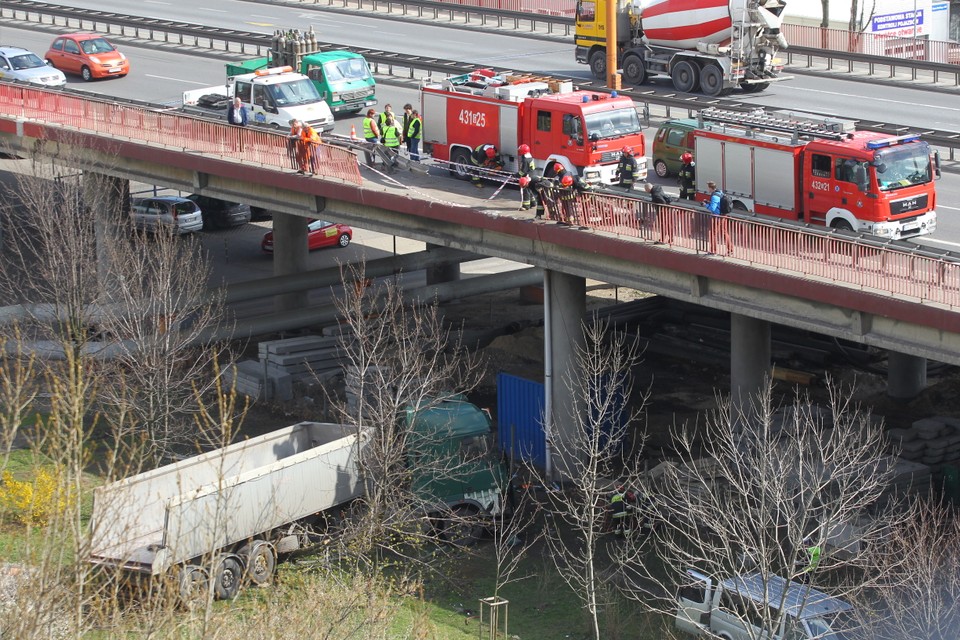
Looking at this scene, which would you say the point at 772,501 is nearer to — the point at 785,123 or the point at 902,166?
the point at 902,166

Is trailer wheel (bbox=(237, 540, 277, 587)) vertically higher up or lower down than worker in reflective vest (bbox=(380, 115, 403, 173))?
lower down

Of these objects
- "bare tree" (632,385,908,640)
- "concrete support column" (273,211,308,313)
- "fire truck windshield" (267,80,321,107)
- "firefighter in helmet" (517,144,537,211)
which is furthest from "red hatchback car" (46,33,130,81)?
"bare tree" (632,385,908,640)

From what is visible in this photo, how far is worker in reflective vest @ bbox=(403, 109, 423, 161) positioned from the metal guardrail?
7860 mm

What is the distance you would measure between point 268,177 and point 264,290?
6294mm

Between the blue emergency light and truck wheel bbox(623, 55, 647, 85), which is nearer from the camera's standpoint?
the blue emergency light

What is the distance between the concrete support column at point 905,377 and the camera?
33094 millimetres

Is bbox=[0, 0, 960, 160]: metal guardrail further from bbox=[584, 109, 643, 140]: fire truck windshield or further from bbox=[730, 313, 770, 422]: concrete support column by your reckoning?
bbox=[730, 313, 770, 422]: concrete support column

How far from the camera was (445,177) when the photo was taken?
33.7 metres

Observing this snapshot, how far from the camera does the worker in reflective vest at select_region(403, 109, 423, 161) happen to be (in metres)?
34.2

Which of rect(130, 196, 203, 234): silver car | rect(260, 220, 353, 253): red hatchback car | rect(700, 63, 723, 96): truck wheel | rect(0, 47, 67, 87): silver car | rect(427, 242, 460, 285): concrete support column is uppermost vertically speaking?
rect(0, 47, 67, 87): silver car

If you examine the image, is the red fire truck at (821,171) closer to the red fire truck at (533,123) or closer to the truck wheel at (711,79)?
the red fire truck at (533,123)

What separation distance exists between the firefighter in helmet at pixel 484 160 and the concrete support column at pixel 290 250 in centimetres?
999

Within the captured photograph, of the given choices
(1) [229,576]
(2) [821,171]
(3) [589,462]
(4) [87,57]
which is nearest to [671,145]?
(2) [821,171]

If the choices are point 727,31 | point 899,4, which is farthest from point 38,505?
point 899,4
